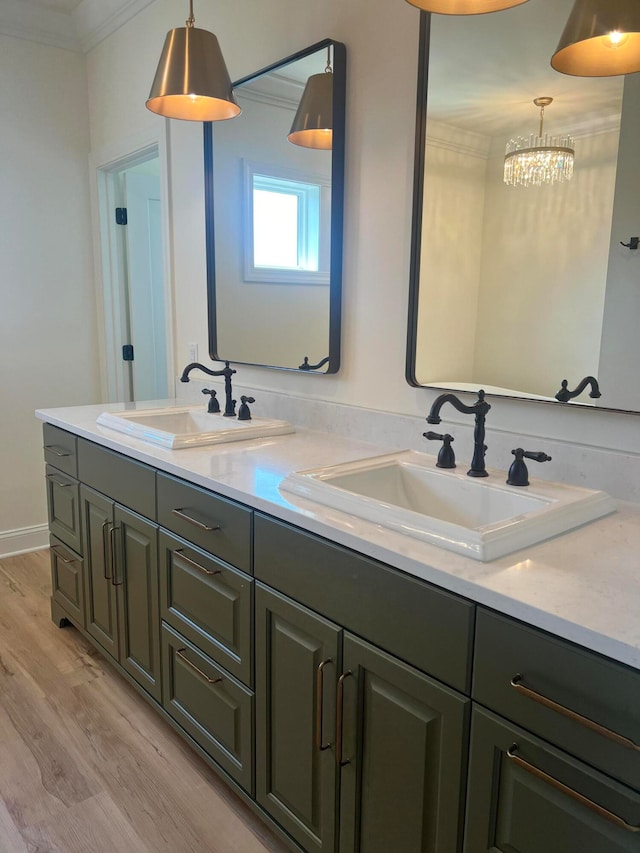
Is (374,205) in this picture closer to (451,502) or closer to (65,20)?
(451,502)

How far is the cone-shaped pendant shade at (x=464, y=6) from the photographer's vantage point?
4.11 ft

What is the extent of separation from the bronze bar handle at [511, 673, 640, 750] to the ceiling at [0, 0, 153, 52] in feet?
10.4

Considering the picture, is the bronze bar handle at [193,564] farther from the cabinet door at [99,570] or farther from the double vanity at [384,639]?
the cabinet door at [99,570]

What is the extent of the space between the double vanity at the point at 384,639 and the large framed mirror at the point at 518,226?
0.96 feet

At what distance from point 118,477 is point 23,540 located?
1.84m

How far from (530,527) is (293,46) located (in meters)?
1.80

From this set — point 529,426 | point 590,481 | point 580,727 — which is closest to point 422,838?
point 580,727

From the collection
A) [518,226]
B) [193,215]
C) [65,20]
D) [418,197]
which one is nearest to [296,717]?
[518,226]

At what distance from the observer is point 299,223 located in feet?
6.91

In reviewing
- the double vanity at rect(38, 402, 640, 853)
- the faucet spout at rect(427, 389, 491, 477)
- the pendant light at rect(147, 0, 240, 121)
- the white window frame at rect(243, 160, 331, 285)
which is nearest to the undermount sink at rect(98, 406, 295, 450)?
the double vanity at rect(38, 402, 640, 853)

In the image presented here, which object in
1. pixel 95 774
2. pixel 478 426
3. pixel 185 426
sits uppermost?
pixel 478 426

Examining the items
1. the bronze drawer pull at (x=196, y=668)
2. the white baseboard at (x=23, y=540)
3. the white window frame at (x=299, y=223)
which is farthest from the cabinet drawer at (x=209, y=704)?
the white baseboard at (x=23, y=540)

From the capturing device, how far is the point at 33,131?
328 cm

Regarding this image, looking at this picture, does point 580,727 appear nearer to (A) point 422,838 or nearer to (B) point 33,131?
(A) point 422,838
